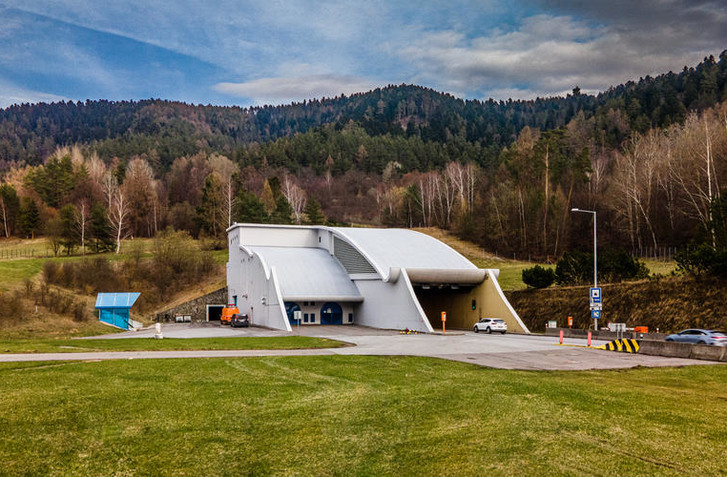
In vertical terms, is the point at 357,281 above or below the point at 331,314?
above

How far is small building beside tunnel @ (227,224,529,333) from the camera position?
153 feet

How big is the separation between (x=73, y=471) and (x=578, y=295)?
139 ft

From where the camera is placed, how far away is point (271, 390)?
546 inches

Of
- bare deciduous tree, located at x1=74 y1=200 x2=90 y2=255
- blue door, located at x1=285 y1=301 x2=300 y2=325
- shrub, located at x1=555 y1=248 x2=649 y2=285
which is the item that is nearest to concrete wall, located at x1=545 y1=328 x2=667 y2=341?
shrub, located at x1=555 y1=248 x2=649 y2=285

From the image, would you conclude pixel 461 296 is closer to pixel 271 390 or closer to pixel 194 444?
pixel 271 390

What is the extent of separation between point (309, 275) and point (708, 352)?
35.2 m

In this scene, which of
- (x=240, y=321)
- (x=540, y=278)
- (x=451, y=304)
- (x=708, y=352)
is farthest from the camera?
(x=451, y=304)

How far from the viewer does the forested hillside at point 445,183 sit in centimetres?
6812

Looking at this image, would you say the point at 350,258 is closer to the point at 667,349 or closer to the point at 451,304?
the point at 451,304

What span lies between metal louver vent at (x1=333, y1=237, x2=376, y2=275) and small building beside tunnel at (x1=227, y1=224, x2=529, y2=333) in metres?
0.09

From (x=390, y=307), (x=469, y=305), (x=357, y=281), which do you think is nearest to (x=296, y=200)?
(x=357, y=281)

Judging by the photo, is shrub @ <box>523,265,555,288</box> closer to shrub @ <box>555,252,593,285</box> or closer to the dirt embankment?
shrub @ <box>555,252,593,285</box>

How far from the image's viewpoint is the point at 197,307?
220ft

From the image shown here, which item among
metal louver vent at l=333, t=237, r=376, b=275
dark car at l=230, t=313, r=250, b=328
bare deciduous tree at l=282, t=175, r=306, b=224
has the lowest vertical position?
dark car at l=230, t=313, r=250, b=328
